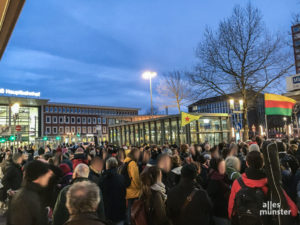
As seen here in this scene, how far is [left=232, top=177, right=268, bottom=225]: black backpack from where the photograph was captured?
3.43m

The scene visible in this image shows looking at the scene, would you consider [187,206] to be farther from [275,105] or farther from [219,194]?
[275,105]

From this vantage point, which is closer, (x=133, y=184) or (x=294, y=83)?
(x=133, y=184)

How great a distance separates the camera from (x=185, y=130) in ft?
78.5

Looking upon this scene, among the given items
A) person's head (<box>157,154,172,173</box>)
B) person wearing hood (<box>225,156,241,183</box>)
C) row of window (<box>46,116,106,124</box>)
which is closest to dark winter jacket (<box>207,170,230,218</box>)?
person wearing hood (<box>225,156,241,183</box>)

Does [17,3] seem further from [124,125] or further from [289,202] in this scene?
[124,125]

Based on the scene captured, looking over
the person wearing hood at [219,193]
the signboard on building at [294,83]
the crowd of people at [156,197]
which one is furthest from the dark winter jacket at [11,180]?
the signboard on building at [294,83]

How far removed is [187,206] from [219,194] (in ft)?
4.28

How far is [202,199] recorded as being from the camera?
381 centimetres

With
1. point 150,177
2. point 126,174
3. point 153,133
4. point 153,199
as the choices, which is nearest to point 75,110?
point 153,133

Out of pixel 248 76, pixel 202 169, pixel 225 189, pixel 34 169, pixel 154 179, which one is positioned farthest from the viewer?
pixel 248 76

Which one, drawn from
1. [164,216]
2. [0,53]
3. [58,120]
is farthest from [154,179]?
[58,120]

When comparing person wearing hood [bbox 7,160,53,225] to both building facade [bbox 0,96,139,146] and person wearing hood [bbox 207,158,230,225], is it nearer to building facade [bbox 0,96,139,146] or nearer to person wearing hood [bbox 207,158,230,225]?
person wearing hood [bbox 207,158,230,225]

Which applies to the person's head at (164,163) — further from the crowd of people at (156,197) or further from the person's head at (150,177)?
the person's head at (150,177)

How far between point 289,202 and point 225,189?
1.52 metres
